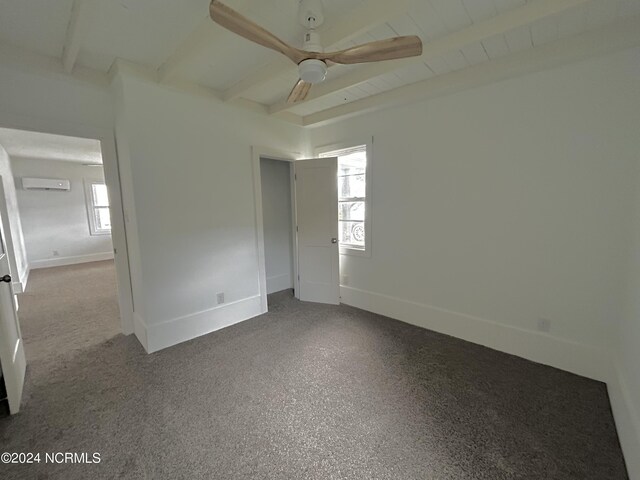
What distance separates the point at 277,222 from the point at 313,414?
9.77 feet

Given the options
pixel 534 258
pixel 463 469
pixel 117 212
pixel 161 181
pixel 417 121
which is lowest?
pixel 463 469

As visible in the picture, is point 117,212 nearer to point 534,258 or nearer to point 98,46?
point 98,46

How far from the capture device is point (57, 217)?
629 cm

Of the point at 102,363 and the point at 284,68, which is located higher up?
the point at 284,68

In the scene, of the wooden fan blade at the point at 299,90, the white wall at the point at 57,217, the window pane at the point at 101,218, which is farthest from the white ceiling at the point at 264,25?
the window pane at the point at 101,218

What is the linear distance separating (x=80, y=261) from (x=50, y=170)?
231 centimetres

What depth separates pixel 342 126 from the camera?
349cm

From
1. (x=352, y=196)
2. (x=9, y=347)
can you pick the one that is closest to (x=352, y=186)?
(x=352, y=196)

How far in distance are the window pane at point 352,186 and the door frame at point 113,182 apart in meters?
2.60

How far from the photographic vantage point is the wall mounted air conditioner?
5.76m

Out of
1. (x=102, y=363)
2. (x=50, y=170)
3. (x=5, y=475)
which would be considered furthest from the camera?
(x=50, y=170)

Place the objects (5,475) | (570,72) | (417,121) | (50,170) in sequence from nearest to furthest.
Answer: (5,475) → (570,72) → (417,121) → (50,170)

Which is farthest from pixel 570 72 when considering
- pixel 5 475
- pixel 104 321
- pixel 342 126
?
pixel 104 321

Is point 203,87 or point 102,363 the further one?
point 203,87
